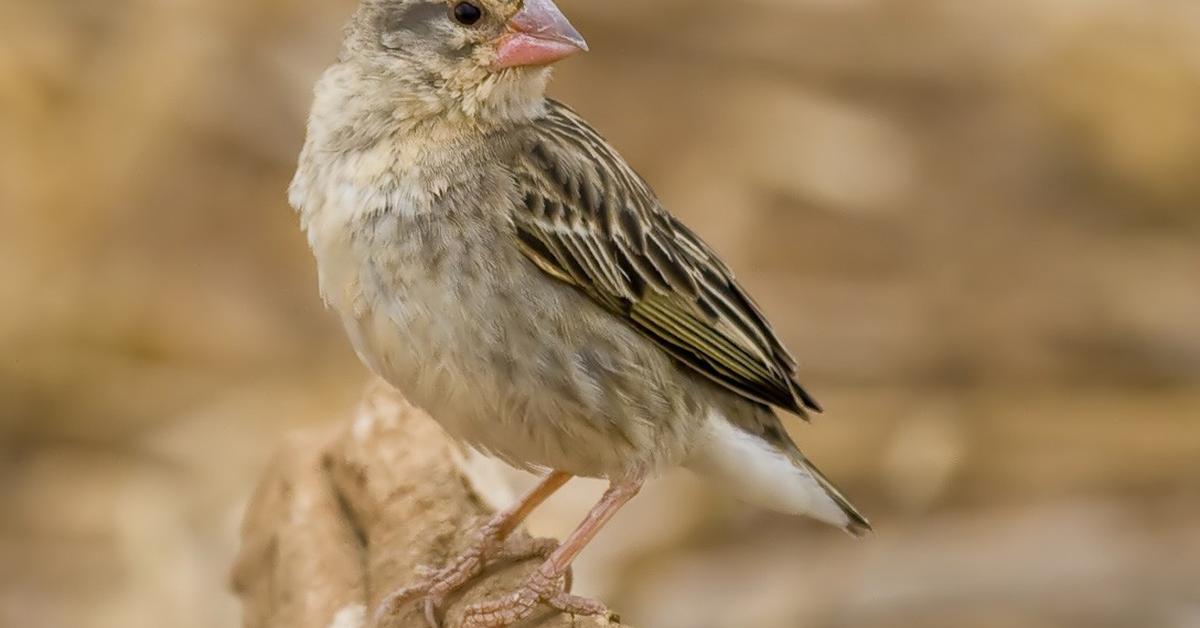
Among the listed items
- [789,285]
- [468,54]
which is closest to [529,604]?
[468,54]

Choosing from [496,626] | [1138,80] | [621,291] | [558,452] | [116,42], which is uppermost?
[1138,80]

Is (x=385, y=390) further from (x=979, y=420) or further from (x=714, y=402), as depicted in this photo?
(x=979, y=420)

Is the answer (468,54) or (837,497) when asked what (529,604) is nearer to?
(837,497)

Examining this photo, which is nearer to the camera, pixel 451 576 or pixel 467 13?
→ pixel 467 13

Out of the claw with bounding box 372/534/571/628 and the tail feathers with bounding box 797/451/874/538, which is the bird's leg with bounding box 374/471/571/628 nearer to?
the claw with bounding box 372/534/571/628

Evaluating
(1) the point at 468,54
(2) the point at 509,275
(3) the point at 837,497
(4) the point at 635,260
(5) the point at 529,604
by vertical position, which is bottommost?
(5) the point at 529,604

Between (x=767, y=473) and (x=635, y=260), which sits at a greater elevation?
(x=635, y=260)

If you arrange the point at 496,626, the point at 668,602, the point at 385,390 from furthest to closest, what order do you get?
the point at 668,602 < the point at 385,390 < the point at 496,626

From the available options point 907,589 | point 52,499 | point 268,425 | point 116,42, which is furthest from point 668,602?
point 116,42
